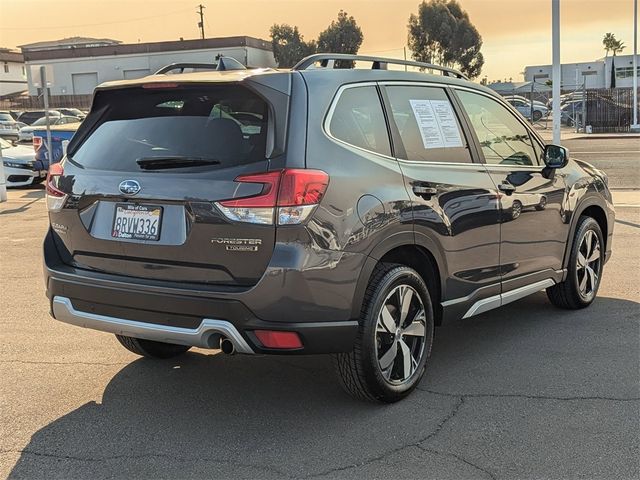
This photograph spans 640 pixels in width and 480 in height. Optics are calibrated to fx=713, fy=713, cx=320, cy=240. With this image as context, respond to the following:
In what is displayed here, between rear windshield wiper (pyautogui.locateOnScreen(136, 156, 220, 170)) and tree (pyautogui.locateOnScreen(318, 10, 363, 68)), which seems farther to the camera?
tree (pyautogui.locateOnScreen(318, 10, 363, 68))

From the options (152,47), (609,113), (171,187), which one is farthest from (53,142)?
(152,47)

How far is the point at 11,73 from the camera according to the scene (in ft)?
244

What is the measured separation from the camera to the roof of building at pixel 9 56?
2822 inches

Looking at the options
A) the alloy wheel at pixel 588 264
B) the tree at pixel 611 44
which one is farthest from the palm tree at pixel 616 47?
the alloy wheel at pixel 588 264

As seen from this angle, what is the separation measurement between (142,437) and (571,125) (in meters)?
38.8

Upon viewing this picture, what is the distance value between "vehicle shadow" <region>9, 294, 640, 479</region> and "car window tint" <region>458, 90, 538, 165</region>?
1.33 m

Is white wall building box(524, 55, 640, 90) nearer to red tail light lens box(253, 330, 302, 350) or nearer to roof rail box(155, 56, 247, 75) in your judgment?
roof rail box(155, 56, 247, 75)

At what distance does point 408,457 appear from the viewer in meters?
3.42

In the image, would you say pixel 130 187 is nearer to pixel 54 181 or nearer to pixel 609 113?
pixel 54 181

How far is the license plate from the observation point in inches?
142

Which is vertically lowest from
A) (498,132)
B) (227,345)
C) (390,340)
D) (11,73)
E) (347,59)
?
(390,340)

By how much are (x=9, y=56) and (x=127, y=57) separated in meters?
24.6

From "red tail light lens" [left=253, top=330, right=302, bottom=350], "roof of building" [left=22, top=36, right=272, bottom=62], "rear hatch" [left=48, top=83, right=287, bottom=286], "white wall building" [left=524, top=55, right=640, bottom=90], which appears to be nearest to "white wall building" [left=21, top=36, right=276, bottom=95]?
"roof of building" [left=22, top=36, right=272, bottom=62]

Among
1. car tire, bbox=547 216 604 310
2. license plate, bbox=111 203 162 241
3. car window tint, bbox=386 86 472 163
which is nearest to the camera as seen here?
license plate, bbox=111 203 162 241
